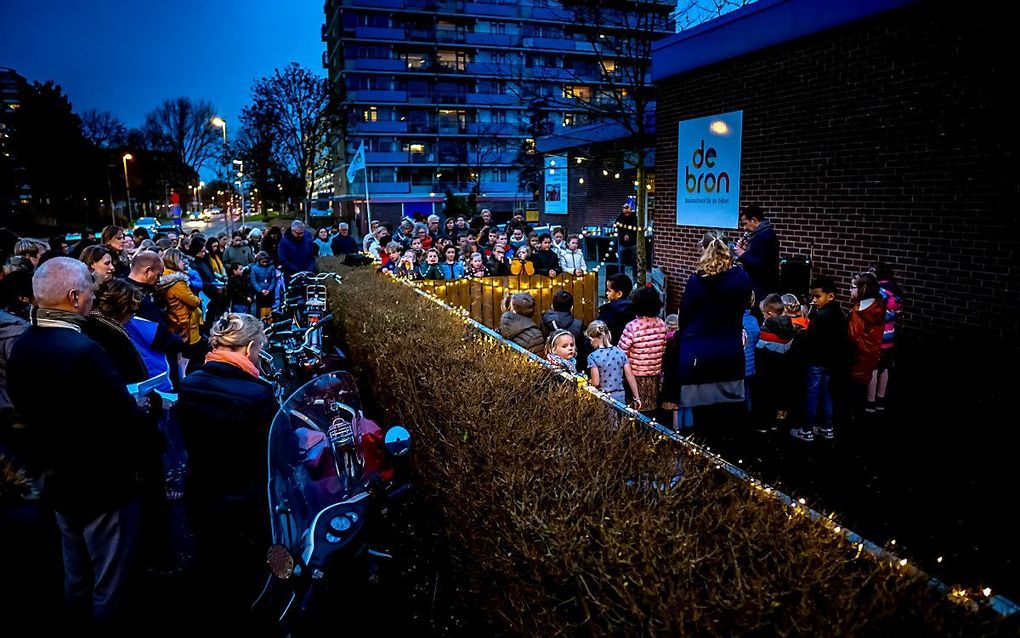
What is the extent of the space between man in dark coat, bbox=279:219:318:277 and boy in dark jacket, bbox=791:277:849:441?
8.44 metres

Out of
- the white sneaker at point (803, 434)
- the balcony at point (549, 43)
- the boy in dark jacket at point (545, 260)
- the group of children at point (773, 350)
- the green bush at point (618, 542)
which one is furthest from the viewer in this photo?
the balcony at point (549, 43)

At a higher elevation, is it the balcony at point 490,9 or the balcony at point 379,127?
the balcony at point 490,9

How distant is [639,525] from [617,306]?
477 cm

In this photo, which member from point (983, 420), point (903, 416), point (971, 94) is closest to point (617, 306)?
point (903, 416)

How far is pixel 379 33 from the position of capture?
59750 millimetres

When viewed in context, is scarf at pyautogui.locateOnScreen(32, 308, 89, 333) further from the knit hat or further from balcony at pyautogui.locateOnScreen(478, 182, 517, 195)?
balcony at pyautogui.locateOnScreen(478, 182, 517, 195)

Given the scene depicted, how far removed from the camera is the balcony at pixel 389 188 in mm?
59406

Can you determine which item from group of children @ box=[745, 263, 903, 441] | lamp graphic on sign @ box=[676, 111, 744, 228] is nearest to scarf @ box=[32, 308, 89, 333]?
group of children @ box=[745, 263, 903, 441]

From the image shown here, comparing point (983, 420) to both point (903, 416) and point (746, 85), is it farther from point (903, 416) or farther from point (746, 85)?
point (746, 85)

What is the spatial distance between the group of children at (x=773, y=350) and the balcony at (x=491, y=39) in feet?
207

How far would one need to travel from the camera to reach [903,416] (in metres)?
6.52

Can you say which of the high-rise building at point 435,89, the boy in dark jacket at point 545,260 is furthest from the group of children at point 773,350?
the high-rise building at point 435,89

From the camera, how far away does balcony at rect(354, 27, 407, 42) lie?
59188 mm

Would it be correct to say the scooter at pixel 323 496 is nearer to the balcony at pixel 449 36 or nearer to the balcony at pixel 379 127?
the balcony at pixel 379 127
